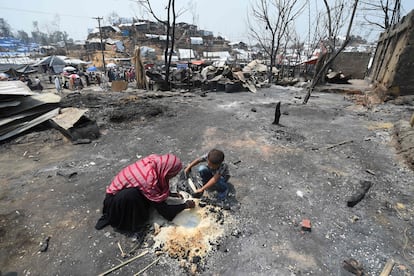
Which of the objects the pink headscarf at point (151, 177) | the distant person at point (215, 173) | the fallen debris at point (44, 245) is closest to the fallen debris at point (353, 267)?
the distant person at point (215, 173)

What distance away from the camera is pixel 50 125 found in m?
5.95

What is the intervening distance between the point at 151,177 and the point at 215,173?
3.35 feet

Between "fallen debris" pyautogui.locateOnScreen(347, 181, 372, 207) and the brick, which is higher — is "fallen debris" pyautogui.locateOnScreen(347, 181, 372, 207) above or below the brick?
above

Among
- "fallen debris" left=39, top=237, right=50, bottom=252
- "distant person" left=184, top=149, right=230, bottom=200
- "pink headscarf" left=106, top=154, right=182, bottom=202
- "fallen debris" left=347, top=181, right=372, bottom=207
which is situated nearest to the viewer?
"fallen debris" left=39, top=237, right=50, bottom=252

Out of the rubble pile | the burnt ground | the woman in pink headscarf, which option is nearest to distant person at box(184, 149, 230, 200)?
the burnt ground

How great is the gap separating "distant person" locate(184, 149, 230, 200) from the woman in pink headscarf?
53 cm

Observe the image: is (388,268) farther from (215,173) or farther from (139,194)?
(139,194)

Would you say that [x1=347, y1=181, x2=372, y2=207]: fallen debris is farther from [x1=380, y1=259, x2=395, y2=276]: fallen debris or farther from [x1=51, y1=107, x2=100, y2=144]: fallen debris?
[x1=51, y1=107, x2=100, y2=144]: fallen debris

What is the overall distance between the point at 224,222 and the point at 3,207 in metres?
3.16

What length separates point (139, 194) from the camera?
259cm

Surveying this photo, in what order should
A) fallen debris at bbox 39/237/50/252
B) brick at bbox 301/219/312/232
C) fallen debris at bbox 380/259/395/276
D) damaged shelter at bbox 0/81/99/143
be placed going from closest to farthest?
fallen debris at bbox 380/259/395/276 < fallen debris at bbox 39/237/50/252 < brick at bbox 301/219/312/232 < damaged shelter at bbox 0/81/99/143

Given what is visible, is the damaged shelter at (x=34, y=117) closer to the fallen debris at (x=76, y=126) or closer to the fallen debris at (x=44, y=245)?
the fallen debris at (x=76, y=126)

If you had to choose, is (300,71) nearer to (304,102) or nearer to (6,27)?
(304,102)

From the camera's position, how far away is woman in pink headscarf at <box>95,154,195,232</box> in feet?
8.39
